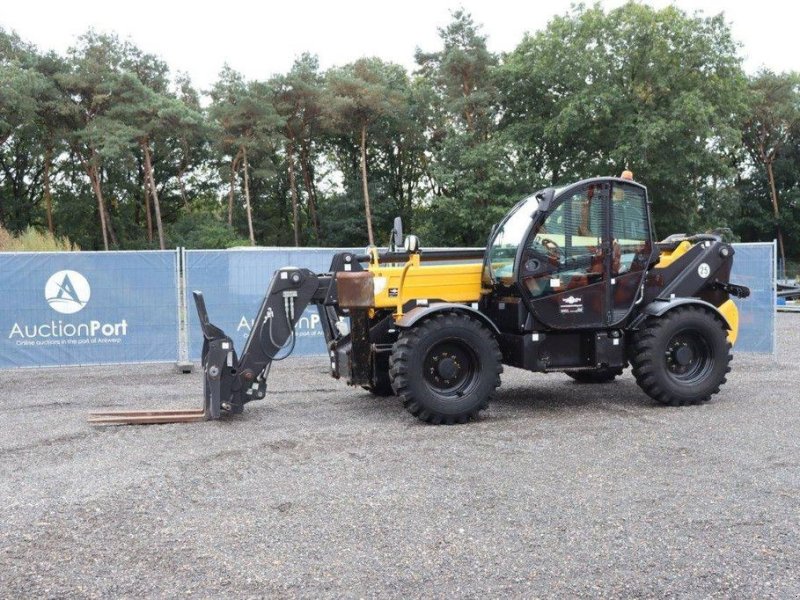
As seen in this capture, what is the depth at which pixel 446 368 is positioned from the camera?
7355 millimetres

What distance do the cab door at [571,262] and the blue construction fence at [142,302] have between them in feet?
17.7

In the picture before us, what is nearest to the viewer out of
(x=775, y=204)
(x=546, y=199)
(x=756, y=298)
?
(x=546, y=199)

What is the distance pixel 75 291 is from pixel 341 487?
8.13 m

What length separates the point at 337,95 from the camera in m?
41.1

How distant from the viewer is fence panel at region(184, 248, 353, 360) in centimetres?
1210

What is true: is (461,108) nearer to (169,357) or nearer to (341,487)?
(169,357)

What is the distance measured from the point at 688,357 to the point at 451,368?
2.75 m

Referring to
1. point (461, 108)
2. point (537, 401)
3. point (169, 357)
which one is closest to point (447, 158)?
point (461, 108)

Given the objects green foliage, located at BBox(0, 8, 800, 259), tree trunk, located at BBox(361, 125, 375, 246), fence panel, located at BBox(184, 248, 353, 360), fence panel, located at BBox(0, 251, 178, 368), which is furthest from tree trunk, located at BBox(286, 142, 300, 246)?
fence panel, located at BBox(0, 251, 178, 368)

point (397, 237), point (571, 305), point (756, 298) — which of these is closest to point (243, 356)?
point (397, 237)

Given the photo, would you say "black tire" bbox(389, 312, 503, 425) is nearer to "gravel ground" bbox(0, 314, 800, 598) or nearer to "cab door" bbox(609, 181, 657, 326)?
"gravel ground" bbox(0, 314, 800, 598)

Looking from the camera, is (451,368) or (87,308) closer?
(451,368)

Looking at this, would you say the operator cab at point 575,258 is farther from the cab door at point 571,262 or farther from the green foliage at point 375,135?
the green foliage at point 375,135

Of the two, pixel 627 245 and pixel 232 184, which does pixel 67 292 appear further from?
pixel 232 184
